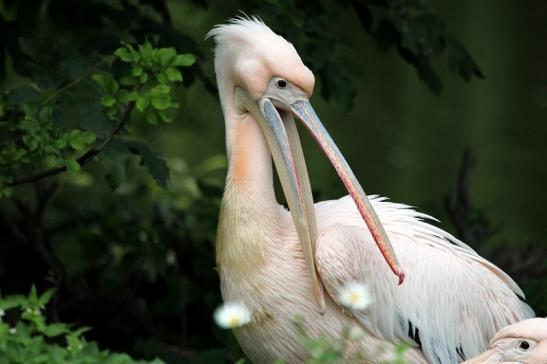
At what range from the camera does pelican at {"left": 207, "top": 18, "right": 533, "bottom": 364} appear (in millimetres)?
4539

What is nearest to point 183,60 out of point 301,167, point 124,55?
point 124,55

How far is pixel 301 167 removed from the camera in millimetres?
4750

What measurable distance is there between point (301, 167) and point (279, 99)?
0.87ft

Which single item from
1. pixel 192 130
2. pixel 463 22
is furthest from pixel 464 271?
pixel 463 22

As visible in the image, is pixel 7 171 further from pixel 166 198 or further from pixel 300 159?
pixel 166 198

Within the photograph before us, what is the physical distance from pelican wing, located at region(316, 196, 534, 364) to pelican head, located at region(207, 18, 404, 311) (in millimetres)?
118

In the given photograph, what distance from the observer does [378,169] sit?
12000mm

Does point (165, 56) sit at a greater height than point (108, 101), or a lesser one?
greater

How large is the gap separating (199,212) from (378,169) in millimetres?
5396

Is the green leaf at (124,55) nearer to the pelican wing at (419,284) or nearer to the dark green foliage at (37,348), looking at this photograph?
the pelican wing at (419,284)

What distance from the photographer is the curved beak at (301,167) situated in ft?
14.4

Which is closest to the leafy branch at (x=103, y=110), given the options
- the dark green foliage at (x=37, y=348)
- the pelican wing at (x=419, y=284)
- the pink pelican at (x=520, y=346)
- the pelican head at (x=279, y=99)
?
the pelican head at (x=279, y=99)

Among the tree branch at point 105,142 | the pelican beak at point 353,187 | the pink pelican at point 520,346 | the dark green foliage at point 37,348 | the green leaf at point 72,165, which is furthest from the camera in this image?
the tree branch at point 105,142

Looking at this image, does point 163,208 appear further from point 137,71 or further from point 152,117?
point 137,71
